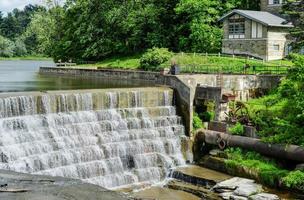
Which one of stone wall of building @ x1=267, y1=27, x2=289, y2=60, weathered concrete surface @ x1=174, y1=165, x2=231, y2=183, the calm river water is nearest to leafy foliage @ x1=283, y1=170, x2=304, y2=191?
weathered concrete surface @ x1=174, y1=165, x2=231, y2=183

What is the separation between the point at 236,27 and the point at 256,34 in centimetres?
312

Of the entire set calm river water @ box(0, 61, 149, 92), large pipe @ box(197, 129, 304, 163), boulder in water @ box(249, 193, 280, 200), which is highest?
calm river water @ box(0, 61, 149, 92)

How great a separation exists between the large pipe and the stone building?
24.6 meters

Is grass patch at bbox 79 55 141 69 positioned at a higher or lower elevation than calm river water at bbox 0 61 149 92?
higher

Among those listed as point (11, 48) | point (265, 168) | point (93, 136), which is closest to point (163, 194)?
point (265, 168)

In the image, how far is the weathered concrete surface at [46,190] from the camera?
13202 mm

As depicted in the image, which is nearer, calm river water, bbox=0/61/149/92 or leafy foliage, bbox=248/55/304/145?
leafy foliage, bbox=248/55/304/145

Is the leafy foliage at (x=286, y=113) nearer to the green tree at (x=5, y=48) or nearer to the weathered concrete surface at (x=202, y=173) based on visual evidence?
the weathered concrete surface at (x=202, y=173)

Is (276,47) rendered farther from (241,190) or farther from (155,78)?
(241,190)

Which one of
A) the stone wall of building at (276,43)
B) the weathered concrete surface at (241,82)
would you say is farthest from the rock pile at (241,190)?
the stone wall of building at (276,43)

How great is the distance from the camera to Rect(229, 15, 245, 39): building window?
5319 centimetres

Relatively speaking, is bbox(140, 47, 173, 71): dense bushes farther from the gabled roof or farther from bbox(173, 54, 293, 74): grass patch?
the gabled roof

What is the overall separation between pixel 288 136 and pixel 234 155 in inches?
121

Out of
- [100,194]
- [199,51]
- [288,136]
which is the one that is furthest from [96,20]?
[100,194]
